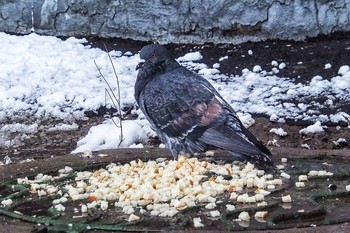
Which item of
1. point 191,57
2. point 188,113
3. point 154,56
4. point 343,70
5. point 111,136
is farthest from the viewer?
point 191,57

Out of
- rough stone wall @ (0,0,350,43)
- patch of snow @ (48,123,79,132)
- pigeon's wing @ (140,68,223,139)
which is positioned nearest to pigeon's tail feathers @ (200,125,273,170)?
pigeon's wing @ (140,68,223,139)

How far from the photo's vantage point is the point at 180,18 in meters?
8.20

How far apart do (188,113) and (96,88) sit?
3.25m

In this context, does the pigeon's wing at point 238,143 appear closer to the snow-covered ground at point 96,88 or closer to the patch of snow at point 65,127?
the snow-covered ground at point 96,88

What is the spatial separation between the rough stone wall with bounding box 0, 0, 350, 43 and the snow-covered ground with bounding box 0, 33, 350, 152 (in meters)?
0.24

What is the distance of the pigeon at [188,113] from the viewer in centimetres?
391

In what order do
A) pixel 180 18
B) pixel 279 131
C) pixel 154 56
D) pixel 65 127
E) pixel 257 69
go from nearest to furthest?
1. pixel 154 56
2. pixel 279 131
3. pixel 65 127
4. pixel 257 69
5. pixel 180 18

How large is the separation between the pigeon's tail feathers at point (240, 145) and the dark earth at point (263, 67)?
0.47 m

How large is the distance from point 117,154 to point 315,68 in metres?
3.36

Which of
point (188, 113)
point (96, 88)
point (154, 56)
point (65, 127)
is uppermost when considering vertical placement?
point (96, 88)

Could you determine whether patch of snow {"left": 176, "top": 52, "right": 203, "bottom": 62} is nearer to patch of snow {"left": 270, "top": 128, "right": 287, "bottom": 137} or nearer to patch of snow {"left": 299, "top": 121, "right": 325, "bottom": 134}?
patch of snow {"left": 270, "top": 128, "right": 287, "bottom": 137}

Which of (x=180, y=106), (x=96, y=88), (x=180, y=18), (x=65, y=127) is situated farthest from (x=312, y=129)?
(x=180, y=18)

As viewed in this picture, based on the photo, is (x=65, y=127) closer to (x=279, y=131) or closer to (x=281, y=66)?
(x=279, y=131)

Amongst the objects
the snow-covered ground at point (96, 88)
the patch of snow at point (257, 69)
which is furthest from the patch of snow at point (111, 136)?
the patch of snow at point (257, 69)
